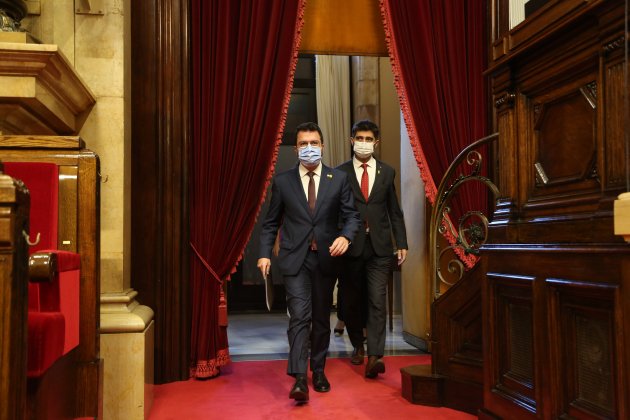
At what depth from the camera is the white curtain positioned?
765 centimetres

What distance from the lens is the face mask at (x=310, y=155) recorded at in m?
3.52

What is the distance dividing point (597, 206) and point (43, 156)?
188cm

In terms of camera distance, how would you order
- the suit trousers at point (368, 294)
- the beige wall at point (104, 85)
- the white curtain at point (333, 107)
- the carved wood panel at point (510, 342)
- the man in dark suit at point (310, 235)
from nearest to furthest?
the carved wood panel at point (510, 342) < the beige wall at point (104, 85) < the man in dark suit at point (310, 235) < the suit trousers at point (368, 294) < the white curtain at point (333, 107)

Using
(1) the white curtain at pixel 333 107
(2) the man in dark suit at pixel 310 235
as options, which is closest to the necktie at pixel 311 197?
(2) the man in dark suit at pixel 310 235

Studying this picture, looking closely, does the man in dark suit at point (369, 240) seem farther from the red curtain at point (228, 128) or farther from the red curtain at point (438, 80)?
the red curtain at point (228, 128)

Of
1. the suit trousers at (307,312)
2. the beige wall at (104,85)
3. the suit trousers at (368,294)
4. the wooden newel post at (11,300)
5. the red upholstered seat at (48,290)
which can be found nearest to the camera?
the wooden newel post at (11,300)

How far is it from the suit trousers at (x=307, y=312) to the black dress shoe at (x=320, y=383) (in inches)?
Answer: 1.2

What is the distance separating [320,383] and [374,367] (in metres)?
0.42

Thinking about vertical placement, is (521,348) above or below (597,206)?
below

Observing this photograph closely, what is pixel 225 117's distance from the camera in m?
4.00

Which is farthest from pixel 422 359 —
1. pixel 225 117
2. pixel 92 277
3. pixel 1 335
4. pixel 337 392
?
pixel 1 335

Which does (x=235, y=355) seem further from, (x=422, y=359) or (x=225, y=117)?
(x=225, y=117)

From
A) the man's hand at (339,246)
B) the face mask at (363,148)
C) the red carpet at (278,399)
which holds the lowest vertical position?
the red carpet at (278,399)

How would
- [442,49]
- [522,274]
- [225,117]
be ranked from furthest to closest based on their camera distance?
1. [442,49]
2. [225,117]
3. [522,274]
